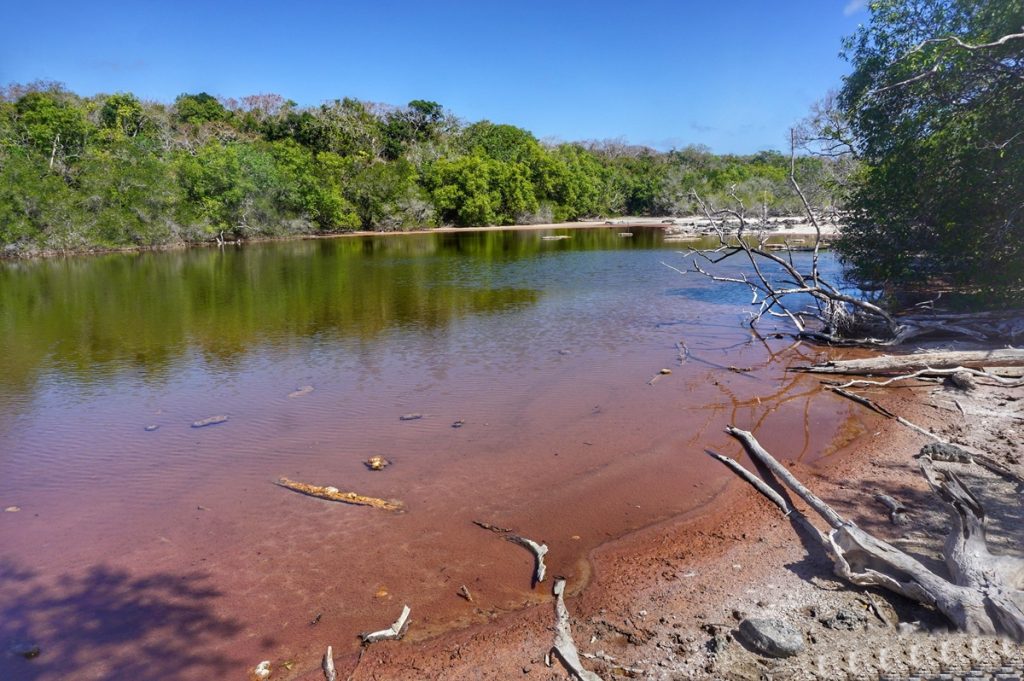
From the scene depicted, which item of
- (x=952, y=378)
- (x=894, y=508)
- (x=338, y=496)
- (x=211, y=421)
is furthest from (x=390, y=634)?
(x=952, y=378)

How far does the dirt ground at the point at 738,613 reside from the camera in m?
4.04

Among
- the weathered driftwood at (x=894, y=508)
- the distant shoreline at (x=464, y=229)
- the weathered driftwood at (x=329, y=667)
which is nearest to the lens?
the weathered driftwood at (x=329, y=667)

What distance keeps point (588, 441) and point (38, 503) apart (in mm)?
6575

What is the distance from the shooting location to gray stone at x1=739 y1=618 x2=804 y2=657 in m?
4.14

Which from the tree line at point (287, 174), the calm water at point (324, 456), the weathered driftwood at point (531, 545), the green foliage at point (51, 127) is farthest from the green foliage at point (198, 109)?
the weathered driftwood at point (531, 545)

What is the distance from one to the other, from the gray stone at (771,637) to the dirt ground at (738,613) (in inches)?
2.3

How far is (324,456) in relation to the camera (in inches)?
329

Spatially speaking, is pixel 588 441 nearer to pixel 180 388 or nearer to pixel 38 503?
pixel 38 503

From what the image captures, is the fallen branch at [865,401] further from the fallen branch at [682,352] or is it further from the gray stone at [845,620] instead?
the gray stone at [845,620]

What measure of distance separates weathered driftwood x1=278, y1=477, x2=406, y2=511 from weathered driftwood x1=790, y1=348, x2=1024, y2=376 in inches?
329

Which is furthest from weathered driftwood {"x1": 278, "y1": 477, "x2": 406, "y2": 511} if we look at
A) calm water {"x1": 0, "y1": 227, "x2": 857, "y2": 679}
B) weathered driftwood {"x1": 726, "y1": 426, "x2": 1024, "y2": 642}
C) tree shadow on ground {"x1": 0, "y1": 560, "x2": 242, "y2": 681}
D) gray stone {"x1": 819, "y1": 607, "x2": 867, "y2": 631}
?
weathered driftwood {"x1": 726, "y1": 426, "x2": 1024, "y2": 642}

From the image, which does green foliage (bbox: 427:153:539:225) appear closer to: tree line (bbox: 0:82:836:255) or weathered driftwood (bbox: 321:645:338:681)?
tree line (bbox: 0:82:836:255)

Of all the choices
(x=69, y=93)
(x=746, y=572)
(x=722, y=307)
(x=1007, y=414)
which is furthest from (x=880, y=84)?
(x=69, y=93)

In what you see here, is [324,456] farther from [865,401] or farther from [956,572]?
[865,401]
